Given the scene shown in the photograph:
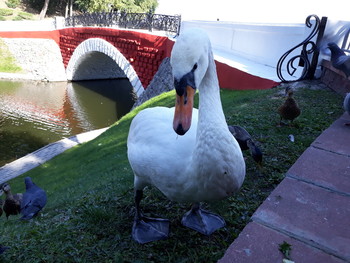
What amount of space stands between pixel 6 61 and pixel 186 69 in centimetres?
2331

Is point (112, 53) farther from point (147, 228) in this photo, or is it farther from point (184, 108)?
point (184, 108)

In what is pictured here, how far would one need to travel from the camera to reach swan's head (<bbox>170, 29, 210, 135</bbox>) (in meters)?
1.32

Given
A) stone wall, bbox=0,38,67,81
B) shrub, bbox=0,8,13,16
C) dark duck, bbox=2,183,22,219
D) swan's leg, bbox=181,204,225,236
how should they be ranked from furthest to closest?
shrub, bbox=0,8,13,16, stone wall, bbox=0,38,67,81, dark duck, bbox=2,183,22,219, swan's leg, bbox=181,204,225,236

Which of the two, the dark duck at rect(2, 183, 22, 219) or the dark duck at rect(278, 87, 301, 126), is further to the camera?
the dark duck at rect(2, 183, 22, 219)

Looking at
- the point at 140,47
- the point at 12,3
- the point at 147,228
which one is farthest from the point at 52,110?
the point at 12,3

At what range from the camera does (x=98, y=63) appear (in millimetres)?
20047

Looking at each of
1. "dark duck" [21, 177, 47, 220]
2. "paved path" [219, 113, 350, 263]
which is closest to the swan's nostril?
"paved path" [219, 113, 350, 263]

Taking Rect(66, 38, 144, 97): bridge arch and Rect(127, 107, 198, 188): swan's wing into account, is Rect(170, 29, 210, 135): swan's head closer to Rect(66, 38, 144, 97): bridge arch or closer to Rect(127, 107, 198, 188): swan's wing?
Rect(127, 107, 198, 188): swan's wing

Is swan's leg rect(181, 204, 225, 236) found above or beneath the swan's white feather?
beneath

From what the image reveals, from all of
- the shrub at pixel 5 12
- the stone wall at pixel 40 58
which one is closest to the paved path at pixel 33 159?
the stone wall at pixel 40 58

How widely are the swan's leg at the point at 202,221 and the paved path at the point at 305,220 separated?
57cm

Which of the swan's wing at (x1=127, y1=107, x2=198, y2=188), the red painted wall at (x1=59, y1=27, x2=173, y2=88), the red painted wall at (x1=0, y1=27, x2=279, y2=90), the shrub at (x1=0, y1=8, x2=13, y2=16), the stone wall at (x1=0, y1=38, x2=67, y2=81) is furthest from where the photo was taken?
the shrub at (x1=0, y1=8, x2=13, y2=16)

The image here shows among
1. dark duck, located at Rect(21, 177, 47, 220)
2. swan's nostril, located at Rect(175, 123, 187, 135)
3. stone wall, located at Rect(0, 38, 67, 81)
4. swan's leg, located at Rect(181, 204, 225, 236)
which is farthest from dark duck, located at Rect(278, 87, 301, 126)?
stone wall, located at Rect(0, 38, 67, 81)

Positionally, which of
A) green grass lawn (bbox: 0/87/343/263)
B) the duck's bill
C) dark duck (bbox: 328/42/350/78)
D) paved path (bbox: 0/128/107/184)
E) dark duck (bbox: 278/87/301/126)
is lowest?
paved path (bbox: 0/128/107/184)
